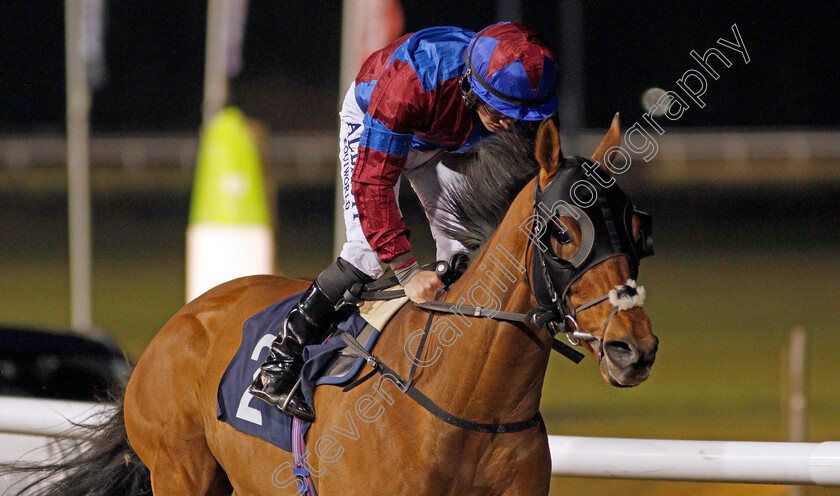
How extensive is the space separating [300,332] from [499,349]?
2.21 feet

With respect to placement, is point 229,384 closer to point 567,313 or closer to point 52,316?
point 567,313

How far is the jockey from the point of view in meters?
2.46

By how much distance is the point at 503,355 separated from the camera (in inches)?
92.2

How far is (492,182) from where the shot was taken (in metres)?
2.54

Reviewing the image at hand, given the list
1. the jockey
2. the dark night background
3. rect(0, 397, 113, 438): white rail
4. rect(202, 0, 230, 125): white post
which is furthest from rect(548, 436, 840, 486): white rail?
the dark night background

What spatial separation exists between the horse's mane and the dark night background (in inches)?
1168

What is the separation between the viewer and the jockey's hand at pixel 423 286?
8.20 feet

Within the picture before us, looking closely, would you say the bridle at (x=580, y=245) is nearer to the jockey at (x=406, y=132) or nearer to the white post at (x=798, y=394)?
the jockey at (x=406, y=132)

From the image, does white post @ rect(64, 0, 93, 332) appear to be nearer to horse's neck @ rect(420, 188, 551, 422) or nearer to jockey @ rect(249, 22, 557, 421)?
jockey @ rect(249, 22, 557, 421)

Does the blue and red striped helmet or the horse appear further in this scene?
the blue and red striped helmet

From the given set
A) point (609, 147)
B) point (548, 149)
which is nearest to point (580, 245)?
point (548, 149)

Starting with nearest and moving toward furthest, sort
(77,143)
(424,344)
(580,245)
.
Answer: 1. (580,245)
2. (424,344)
3. (77,143)

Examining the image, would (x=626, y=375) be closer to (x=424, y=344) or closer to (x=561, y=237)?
(x=561, y=237)

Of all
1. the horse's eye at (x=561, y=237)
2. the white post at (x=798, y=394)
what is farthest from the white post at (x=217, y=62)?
the horse's eye at (x=561, y=237)
